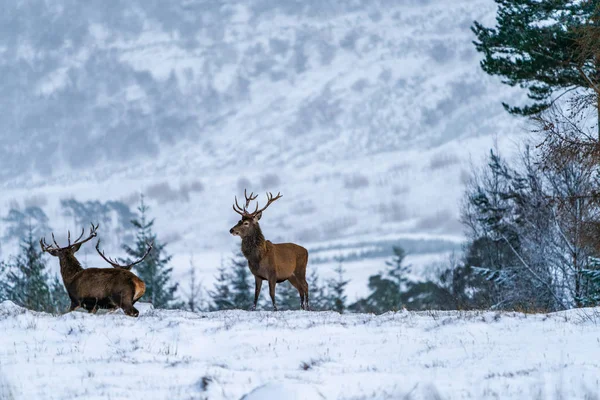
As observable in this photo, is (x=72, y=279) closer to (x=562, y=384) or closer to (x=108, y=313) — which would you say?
(x=108, y=313)

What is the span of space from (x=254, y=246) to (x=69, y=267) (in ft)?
13.4

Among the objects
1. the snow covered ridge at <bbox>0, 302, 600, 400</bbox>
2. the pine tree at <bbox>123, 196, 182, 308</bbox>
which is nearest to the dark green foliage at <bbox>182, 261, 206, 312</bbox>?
the pine tree at <bbox>123, 196, 182, 308</bbox>

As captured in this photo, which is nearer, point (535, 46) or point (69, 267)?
point (69, 267)

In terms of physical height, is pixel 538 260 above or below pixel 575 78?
below

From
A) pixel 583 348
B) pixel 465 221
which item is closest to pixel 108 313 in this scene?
pixel 583 348

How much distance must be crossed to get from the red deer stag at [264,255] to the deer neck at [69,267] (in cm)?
370

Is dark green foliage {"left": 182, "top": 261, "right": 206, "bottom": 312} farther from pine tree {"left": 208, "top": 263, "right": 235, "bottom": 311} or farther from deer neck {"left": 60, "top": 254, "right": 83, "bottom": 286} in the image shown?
deer neck {"left": 60, "top": 254, "right": 83, "bottom": 286}

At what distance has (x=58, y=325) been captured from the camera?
10859 millimetres

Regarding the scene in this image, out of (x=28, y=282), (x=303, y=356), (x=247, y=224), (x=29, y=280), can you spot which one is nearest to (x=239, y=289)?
(x=29, y=280)

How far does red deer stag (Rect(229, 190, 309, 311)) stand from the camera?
1639 centimetres

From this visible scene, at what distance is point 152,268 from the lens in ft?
148

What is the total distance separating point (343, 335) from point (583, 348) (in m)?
A: 3.19

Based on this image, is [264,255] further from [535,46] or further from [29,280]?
[29,280]

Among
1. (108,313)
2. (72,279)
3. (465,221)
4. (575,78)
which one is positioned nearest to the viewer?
(108,313)
